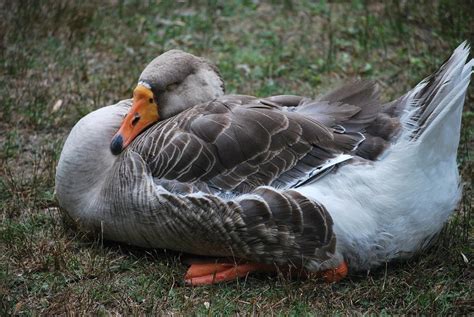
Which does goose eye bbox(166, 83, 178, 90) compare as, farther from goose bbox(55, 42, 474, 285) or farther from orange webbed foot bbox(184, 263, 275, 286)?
orange webbed foot bbox(184, 263, 275, 286)

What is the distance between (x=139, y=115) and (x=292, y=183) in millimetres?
1276

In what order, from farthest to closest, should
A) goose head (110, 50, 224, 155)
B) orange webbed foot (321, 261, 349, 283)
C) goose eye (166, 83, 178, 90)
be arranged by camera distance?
goose eye (166, 83, 178, 90) → goose head (110, 50, 224, 155) → orange webbed foot (321, 261, 349, 283)

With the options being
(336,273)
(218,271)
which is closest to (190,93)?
(218,271)

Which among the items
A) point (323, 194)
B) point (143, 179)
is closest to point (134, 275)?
point (143, 179)

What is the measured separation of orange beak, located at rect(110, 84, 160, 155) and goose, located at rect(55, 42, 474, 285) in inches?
4.4

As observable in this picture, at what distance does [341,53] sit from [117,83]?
8.36 feet

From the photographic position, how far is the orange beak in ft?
17.9

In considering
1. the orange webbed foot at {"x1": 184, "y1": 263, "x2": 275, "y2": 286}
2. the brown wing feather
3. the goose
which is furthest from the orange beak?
the orange webbed foot at {"x1": 184, "y1": 263, "x2": 275, "y2": 286}

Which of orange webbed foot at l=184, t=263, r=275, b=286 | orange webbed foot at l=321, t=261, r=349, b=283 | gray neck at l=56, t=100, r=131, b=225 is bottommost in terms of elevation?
orange webbed foot at l=184, t=263, r=275, b=286

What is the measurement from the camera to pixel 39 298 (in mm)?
4832

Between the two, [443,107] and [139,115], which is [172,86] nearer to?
[139,115]

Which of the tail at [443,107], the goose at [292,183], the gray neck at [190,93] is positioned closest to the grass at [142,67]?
the goose at [292,183]

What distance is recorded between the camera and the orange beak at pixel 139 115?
5461mm

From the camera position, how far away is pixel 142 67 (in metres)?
8.39
